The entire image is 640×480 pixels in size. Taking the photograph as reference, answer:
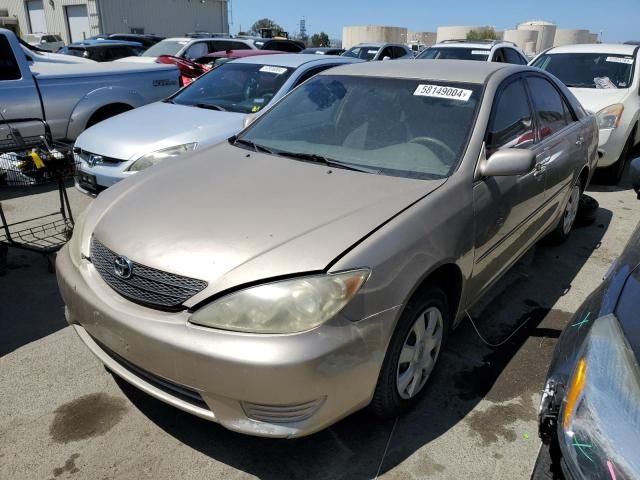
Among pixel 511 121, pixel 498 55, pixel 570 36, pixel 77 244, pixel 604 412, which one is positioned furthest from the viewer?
pixel 570 36

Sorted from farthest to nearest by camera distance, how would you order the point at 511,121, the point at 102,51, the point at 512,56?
the point at 102,51 < the point at 512,56 < the point at 511,121

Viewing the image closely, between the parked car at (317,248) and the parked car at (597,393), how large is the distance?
664mm

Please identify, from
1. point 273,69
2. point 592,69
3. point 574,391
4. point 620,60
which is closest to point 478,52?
point 592,69

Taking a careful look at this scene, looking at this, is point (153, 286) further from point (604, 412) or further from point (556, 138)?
point (556, 138)

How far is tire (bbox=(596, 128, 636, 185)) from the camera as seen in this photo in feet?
22.3

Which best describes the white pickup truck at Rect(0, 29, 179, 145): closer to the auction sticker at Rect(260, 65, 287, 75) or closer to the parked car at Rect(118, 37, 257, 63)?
the auction sticker at Rect(260, 65, 287, 75)

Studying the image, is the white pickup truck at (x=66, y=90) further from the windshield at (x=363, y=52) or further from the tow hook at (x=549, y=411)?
the windshield at (x=363, y=52)

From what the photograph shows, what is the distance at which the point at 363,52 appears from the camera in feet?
50.6

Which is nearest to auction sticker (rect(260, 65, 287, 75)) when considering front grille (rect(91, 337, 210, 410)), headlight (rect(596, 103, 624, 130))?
headlight (rect(596, 103, 624, 130))

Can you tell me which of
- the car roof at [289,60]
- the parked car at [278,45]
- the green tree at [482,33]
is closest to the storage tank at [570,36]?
the green tree at [482,33]

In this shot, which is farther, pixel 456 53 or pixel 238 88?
pixel 456 53

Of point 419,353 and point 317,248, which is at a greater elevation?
point 317,248

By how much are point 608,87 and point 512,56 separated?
12.0 feet

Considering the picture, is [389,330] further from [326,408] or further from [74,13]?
[74,13]
